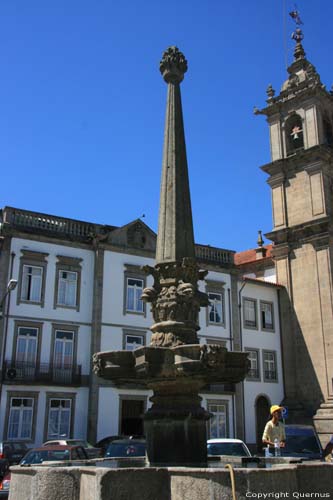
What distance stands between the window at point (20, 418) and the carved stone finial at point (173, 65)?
1724 cm

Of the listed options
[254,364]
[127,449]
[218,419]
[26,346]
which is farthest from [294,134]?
[127,449]

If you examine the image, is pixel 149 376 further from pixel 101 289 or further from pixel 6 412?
pixel 101 289

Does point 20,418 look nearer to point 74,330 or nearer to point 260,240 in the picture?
point 74,330

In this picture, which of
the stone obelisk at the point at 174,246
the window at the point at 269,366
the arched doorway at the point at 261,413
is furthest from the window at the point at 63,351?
the stone obelisk at the point at 174,246

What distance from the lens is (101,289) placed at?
1034 inches

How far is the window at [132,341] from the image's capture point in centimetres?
2645

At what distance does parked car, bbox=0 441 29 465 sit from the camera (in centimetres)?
1761

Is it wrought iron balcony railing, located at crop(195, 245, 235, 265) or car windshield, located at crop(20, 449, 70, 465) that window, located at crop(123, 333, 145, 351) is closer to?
wrought iron balcony railing, located at crop(195, 245, 235, 265)

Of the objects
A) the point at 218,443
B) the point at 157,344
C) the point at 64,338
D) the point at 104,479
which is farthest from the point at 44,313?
the point at 104,479

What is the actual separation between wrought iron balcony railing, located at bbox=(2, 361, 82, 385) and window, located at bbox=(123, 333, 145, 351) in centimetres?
267

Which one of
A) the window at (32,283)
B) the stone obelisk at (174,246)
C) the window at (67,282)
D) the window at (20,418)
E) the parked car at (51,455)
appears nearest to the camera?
the stone obelisk at (174,246)

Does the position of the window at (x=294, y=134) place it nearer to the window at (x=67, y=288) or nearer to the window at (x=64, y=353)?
the window at (x=67, y=288)

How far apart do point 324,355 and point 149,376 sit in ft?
83.9

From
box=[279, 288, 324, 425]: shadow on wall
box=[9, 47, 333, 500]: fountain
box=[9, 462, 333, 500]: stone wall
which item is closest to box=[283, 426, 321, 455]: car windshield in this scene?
box=[9, 47, 333, 500]: fountain
